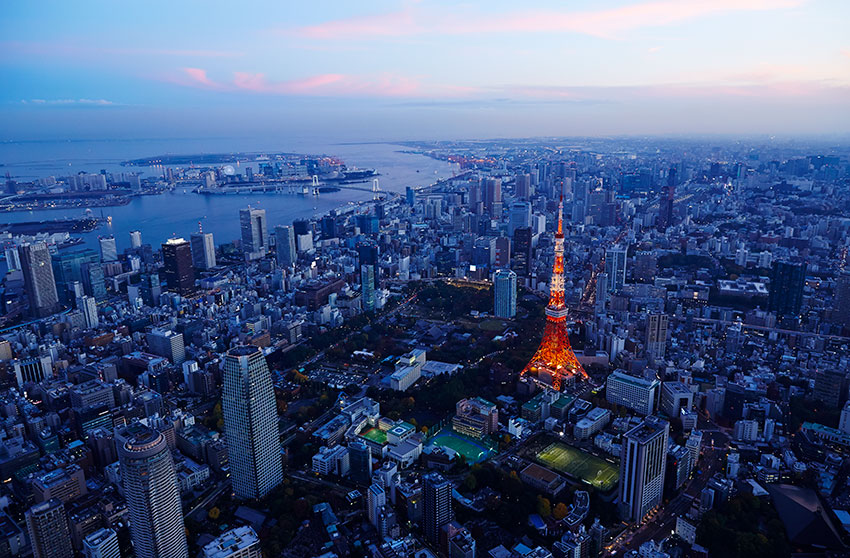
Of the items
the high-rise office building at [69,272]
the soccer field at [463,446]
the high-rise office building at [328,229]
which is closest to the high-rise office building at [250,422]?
the soccer field at [463,446]

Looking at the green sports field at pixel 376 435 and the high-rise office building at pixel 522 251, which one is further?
the high-rise office building at pixel 522 251

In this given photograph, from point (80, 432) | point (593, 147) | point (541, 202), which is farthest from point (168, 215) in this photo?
point (593, 147)

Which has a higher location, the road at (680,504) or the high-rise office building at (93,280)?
the high-rise office building at (93,280)

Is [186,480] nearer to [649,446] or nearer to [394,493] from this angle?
[394,493]

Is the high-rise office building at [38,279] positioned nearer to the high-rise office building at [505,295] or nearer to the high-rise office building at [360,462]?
the high-rise office building at [360,462]

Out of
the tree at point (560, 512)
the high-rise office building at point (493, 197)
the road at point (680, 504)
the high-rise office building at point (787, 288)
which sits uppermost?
the high-rise office building at point (493, 197)

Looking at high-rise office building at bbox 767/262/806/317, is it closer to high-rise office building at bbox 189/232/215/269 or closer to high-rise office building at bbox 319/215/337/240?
high-rise office building at bbox 319/215/337/240

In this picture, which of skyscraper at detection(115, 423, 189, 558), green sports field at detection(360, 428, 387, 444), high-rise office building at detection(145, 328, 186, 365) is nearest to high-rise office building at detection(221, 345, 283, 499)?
skyscraper at detection(115, 423, 189, 558)
